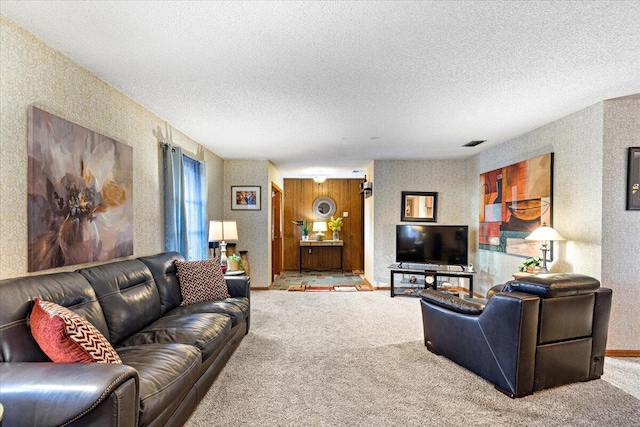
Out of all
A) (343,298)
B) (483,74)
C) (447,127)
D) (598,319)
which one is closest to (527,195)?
(447,127)

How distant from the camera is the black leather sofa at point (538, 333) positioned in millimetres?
2391

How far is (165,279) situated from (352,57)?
256 cm

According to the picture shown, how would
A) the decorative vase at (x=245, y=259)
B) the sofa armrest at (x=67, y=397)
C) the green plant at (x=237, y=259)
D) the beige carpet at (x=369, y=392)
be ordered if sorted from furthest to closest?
the decorative vase at (x=245, y=259)
the green plant at (x=237, y=259)
the beige carpet at (x=369, y=392)
the sofa armrest at (x=67, y=397)

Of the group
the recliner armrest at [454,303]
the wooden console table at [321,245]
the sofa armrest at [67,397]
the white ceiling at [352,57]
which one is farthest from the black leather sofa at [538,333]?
the wooden console table at [321,245]

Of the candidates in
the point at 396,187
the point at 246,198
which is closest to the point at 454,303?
the point at 396,187

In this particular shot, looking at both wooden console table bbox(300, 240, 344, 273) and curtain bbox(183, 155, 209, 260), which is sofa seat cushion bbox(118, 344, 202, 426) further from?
wooden console table bbox(300, 240, 344, 273)

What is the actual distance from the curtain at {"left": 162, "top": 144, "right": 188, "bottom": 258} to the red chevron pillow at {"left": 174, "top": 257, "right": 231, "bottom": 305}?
1.83 feet

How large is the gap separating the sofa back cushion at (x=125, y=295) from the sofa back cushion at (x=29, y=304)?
0.09m

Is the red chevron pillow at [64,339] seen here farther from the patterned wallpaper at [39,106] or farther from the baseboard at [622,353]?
the baseboard at [622,353]

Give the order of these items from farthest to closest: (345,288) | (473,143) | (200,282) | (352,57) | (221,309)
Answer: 1. (345,288)
2. (473,143)
3. (200,282)
4. (221,309)
5. (352,57)

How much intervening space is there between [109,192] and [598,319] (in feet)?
13.4

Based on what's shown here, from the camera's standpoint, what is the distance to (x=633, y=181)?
3199 mm

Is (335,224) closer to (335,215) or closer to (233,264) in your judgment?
(335,215)

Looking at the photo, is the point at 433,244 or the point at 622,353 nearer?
the point at 622,353
